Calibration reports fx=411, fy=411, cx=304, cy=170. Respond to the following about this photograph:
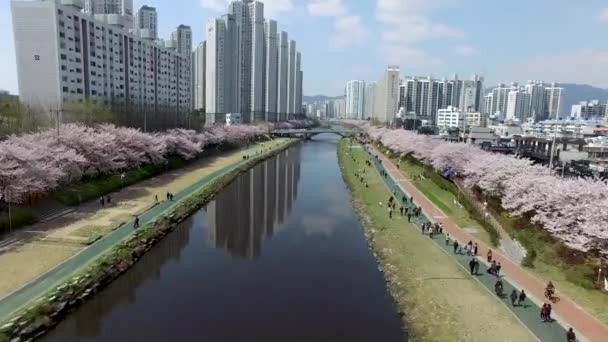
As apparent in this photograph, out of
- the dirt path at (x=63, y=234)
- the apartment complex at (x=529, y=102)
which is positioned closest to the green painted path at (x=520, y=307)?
the dirt path at (x=63, y=234)

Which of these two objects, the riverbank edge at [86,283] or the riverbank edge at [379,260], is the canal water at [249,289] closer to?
the riverbank edge at [379,260]

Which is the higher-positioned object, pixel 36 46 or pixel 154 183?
pixel 36 46

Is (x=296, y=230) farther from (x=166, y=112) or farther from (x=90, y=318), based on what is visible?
(x=166, y=112)

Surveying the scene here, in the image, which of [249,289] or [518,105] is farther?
[518,105]

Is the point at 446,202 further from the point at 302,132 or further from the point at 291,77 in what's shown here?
the point at 291,77

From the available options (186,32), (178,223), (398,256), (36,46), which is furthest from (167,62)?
(398,256)

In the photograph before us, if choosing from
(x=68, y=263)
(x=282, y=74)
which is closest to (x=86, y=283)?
(x=68, y=263)
